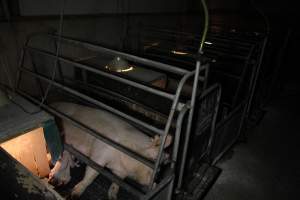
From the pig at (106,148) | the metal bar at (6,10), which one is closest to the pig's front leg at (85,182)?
the pig at (106,148)

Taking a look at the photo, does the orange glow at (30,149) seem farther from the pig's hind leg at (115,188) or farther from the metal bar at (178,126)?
the metal bar at (178,126)

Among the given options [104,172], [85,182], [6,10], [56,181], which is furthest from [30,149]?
[6,10]

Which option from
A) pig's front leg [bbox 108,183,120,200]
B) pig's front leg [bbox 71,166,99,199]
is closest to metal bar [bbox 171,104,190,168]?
pig's front leg [bbox 108,183,120,200]

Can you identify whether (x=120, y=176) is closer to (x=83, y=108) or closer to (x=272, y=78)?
(x=83, y=108)

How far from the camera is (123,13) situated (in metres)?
4.66

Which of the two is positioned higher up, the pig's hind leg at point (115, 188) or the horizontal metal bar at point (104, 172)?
the horizontal metal bar at point (104, 172)

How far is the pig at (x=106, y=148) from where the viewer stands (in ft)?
8.59

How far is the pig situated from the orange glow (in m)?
0.22

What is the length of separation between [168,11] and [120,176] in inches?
175

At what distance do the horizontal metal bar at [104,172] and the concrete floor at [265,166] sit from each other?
128 cm

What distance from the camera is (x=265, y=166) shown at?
3.83 meters

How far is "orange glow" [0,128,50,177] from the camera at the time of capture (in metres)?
2.44

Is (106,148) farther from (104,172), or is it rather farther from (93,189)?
(93,189)

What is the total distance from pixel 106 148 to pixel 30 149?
0.79 meters
